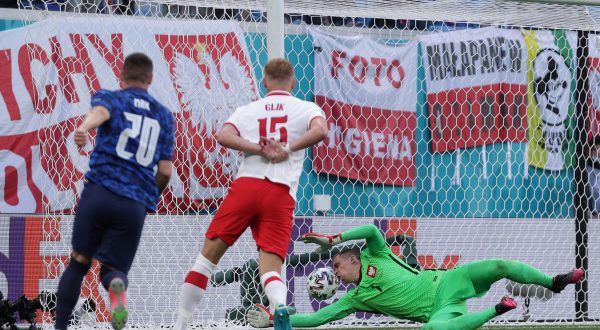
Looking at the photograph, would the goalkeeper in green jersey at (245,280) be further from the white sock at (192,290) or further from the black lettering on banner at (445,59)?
the white sock at (192,290)

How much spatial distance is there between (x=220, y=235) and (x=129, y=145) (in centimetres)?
84

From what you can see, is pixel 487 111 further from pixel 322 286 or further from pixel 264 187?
pixel 264 187

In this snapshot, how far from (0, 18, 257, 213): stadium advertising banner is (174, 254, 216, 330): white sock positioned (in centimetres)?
256

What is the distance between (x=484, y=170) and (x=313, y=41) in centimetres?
187

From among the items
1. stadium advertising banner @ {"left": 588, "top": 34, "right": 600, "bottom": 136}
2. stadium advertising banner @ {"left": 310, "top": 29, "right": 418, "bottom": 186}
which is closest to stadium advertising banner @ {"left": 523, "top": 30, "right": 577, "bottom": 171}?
stadium advertising banner @ {"left": 588, "top": 34, "right": 600, "bottom": 136}

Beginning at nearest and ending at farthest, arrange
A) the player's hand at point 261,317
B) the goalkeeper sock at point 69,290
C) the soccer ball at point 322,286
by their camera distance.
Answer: the goalkeeper sock at point 69,290, the player's hand at point 261,317, the soccer ball at point 322,286

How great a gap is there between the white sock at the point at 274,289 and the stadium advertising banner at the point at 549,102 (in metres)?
4.26

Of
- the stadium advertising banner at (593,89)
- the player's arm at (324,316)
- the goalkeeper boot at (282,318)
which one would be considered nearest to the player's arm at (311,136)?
the goalkeeper boot at (282,318)

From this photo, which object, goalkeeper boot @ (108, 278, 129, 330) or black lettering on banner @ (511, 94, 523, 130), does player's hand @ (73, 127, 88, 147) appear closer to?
goalkeeper boot @ (108, 278, 129, 330)

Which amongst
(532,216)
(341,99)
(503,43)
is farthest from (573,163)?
(341,99)

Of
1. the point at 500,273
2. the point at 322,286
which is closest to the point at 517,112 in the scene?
the point at 500,273

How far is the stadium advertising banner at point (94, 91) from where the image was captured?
26.5 feet

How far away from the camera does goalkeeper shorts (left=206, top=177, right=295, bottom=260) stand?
5.61 metres

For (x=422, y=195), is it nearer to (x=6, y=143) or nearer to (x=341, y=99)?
(x=341, y=99)
